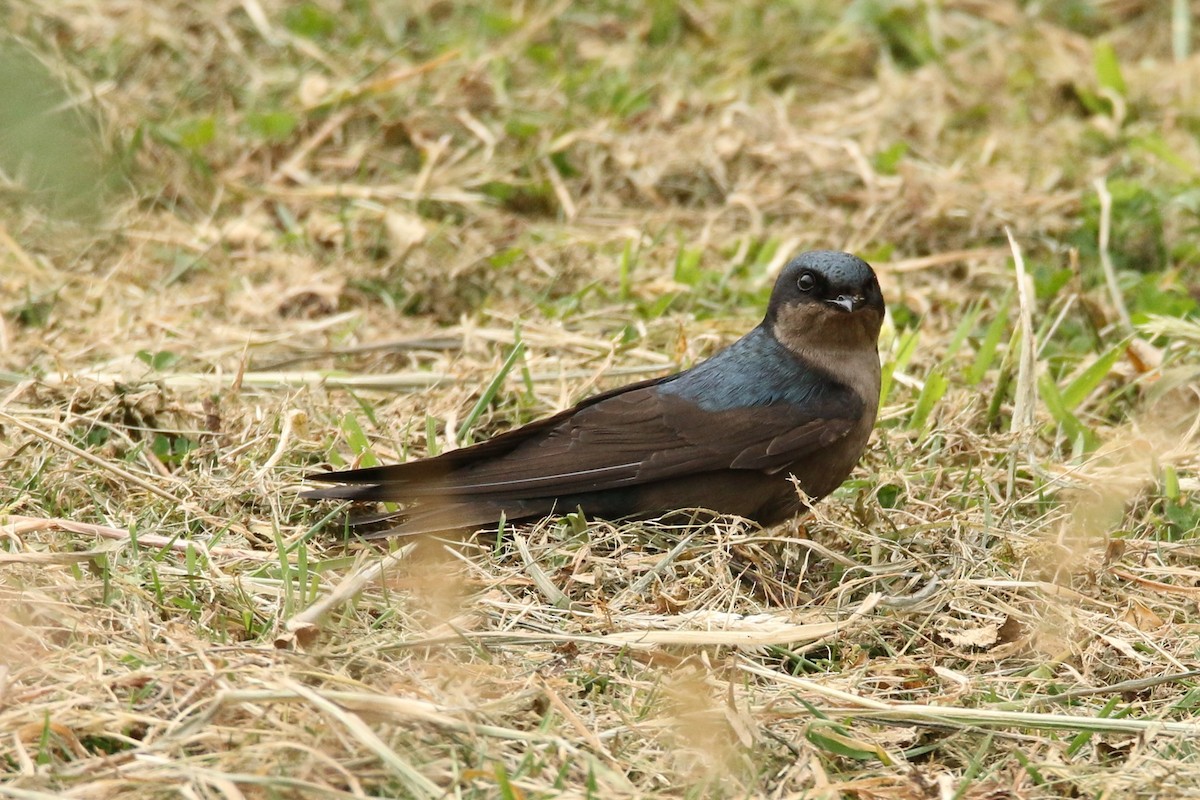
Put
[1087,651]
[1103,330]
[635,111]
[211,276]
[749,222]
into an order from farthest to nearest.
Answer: [635,111]
[749,222]
[211,276]
[1103,330]
[1087,651]

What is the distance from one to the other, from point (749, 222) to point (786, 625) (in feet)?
10.6

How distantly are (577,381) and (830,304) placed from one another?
3.18 ft

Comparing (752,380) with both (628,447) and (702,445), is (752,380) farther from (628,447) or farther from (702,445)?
(628,447)

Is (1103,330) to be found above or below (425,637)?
below

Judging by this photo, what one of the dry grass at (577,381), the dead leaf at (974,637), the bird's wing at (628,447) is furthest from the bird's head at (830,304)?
the dead leaf at (974,637)

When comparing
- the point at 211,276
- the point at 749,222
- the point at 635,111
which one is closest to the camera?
the point at 211,276

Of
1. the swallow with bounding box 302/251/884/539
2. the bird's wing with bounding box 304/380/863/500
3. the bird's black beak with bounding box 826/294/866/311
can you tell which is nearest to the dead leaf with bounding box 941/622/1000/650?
the swallow with bounding box 302/251/884/539

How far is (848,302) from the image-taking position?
4543 millimetres

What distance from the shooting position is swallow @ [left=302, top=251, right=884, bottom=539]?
167 inches

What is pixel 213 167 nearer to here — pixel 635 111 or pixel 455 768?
pixel 635 111

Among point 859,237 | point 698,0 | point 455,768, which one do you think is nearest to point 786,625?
→ point 455,768

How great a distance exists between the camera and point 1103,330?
5.56 metres

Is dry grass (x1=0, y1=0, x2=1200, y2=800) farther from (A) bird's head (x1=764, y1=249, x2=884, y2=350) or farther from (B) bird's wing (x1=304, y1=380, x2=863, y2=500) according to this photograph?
(A) bird's head (x1=764, y1=249, x2=884, y2=350)

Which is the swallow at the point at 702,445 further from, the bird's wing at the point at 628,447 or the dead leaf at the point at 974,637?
the dead leaf at the point at 974,637
